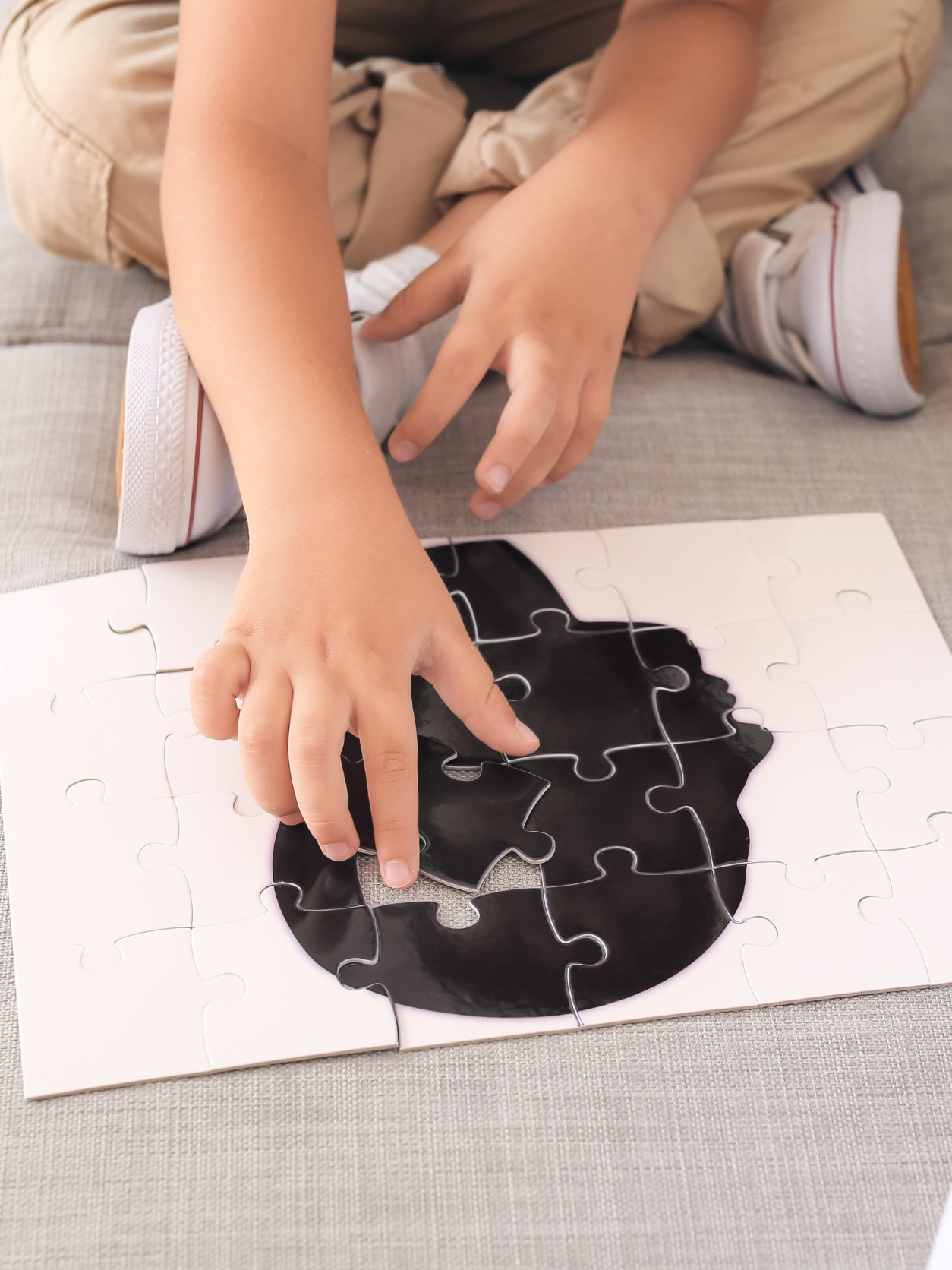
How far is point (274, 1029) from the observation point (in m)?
0.54

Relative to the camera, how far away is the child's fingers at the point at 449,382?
0.73 meters

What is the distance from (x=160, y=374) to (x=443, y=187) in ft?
1.24

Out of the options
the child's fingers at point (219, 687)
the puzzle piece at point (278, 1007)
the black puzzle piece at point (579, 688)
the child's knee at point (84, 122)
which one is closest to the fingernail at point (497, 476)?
the black puzzle piece at point (579, 688)

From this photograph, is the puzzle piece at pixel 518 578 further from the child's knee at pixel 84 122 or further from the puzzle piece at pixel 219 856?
the child's knee at pixel 84 122

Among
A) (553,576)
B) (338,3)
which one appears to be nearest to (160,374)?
(553,576)

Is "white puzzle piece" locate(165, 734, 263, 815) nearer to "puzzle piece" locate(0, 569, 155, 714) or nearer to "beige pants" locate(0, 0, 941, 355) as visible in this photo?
"puzzle piece" locate(0, 569, 155, 714)

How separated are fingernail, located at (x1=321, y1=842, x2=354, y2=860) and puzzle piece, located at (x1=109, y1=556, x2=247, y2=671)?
18 centimetres

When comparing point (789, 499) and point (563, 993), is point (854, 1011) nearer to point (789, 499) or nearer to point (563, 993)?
point (563, 993)

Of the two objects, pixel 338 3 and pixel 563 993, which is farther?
pixel 338 3

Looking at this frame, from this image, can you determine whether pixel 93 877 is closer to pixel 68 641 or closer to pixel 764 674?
pixel 68 641

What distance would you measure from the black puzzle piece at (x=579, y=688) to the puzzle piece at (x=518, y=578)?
0.01 m

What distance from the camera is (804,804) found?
0.64 meters

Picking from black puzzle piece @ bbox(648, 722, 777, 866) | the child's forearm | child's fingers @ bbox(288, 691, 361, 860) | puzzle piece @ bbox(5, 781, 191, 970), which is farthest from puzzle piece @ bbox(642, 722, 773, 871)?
the child's forearm

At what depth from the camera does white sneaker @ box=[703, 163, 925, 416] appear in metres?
0.87
